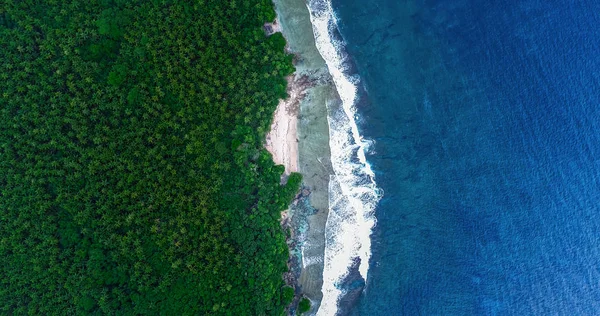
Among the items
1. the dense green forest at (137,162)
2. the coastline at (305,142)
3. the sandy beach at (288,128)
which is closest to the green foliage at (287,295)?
the dense green forest at (137,162)

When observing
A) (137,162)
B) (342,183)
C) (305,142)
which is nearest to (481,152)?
(342,183)

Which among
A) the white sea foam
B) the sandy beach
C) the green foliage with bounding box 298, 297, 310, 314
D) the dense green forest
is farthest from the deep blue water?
the dense green forest

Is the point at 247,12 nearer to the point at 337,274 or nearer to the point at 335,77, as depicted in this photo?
the point at 335,77

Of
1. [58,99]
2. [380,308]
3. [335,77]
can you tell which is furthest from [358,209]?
[58,99]

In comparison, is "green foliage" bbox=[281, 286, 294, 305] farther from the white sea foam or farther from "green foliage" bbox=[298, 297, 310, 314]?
the white sea foam

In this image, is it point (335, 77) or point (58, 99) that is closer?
point (58, 99)

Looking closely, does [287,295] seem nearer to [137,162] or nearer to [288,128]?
[288,128]
